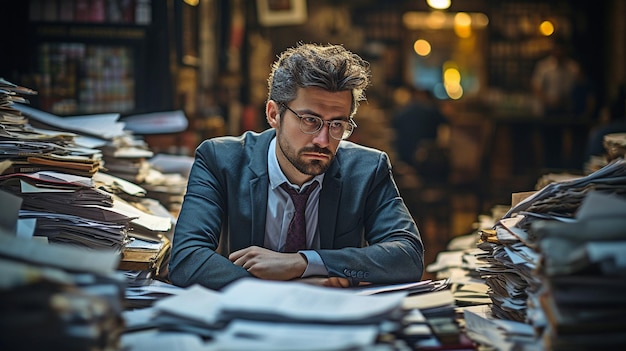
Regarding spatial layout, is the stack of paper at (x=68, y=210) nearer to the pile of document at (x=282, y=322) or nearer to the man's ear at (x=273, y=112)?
the man's ear at (x=273, y=112)

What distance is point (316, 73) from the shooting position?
2809 millimetres

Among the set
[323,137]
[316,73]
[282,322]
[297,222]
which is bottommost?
[297,222]

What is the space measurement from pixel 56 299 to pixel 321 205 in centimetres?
150

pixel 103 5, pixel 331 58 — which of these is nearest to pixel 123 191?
pixel 331 58

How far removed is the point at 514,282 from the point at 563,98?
1063 centimetres

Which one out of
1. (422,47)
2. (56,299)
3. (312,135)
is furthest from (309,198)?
(422,47)

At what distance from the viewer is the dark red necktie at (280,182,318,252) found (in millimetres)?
2980

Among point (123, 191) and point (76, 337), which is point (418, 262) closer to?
point (123, 191)

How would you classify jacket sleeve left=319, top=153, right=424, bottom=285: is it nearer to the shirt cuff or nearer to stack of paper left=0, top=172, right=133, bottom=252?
the shirt cuff

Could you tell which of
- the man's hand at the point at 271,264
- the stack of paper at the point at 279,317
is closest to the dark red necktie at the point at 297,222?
the man's hand at the point at 271,264

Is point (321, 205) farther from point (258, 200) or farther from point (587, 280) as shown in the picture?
point (587, 280)

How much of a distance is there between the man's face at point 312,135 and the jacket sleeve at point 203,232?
29cm

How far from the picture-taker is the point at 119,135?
153 inches

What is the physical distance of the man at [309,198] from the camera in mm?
2662
